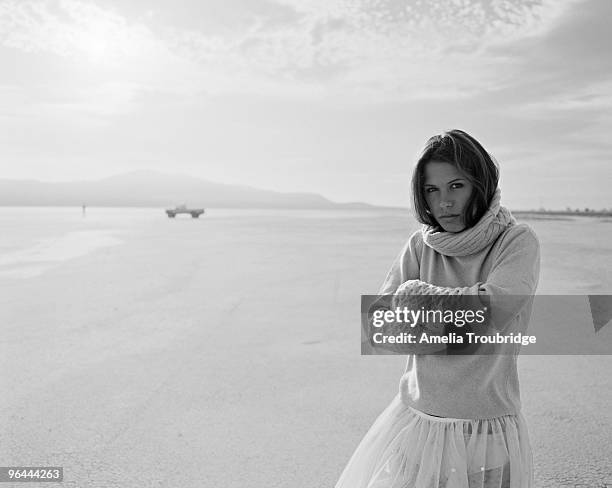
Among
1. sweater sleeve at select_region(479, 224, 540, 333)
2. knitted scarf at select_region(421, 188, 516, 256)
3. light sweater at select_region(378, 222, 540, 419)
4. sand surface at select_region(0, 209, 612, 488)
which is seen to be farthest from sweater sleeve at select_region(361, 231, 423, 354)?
sand surface at select_region(0, 209, 612, 488)

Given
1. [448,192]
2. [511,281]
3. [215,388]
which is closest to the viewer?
[511,281]

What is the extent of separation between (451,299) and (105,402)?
339 cm

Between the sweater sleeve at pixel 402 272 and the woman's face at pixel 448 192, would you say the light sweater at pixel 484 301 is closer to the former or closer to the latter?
the sweater sleeve at pixel 402 272

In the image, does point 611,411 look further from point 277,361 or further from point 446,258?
point 446,258

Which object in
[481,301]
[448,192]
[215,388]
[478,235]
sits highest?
[448,192]

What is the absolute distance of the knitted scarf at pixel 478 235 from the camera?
1.58m

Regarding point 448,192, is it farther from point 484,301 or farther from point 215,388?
point 215,388

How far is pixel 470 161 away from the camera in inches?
62.3

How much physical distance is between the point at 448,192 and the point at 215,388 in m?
3.31

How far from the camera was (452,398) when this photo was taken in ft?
5.45


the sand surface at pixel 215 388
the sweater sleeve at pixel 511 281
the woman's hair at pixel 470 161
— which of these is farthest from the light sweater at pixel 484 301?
the sand surface at pixel 215 388

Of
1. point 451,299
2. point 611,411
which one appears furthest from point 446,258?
point 611,411

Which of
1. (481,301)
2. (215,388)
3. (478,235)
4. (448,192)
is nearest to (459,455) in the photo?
(481,301)

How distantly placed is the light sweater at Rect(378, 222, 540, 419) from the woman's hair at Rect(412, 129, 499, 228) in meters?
0.11
